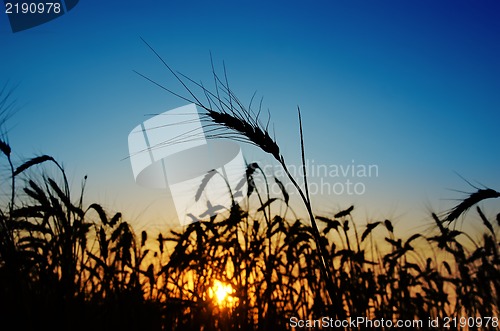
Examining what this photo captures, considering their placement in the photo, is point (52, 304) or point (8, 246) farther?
point (52, 304)

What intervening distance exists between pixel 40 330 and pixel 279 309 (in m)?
2.77

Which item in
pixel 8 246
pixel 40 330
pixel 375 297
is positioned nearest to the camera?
pixel 8 246

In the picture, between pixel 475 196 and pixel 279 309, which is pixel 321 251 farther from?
pixel 279 309

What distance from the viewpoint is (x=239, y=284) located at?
14.9ft

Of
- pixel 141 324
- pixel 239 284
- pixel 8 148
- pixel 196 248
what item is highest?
pixel 8 148

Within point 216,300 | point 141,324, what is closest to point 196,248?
point 216,300

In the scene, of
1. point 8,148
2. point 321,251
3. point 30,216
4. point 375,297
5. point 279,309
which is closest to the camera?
point 321,251

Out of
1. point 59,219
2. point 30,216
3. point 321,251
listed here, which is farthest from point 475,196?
point 30,216

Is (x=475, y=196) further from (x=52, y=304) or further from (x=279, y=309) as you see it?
(x=52, y=304)

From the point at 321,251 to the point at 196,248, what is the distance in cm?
341

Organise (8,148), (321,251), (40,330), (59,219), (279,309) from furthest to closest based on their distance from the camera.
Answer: (279,309)
(8,148)
(59,219)
(40,330)
(321,251)

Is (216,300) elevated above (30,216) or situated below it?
below

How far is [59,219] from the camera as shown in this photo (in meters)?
3.13

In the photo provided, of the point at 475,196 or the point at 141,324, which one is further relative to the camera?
the point at 141,324
